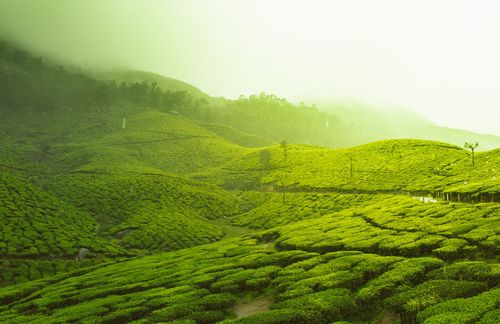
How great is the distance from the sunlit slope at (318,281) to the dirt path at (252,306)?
631 mm

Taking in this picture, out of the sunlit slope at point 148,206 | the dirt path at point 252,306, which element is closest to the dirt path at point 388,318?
the dirt path at point 252,306

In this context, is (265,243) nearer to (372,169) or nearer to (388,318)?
(388,318)

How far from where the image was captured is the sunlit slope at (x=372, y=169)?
299 ft

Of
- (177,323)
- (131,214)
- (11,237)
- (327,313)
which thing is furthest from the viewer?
(131,214)

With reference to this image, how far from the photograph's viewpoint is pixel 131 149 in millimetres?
199625

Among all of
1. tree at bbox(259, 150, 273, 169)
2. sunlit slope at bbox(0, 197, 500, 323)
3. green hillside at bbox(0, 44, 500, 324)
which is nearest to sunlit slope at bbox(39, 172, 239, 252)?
green hillside at bbox(0, 44, 500, 324)

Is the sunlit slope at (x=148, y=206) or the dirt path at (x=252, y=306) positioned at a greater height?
the dirt path at (x=252, y=306)

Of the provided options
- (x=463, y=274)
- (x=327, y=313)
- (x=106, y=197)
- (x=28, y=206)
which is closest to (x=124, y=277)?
(x=327, y=313)

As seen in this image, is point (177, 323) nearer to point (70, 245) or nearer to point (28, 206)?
point (70, 245)

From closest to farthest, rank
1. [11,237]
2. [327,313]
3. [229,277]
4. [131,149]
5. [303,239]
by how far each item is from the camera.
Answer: [327,313] < [229,277] < [303,239] < [11,237] < [131,149]

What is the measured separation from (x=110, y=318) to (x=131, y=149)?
177 meters

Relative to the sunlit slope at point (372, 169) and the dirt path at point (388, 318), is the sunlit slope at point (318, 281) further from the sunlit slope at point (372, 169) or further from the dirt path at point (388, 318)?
the sunlit slope at point (372, 169)

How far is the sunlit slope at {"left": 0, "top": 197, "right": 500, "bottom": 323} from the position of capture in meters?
25.2

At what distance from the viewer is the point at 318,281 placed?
31484 millimetres
